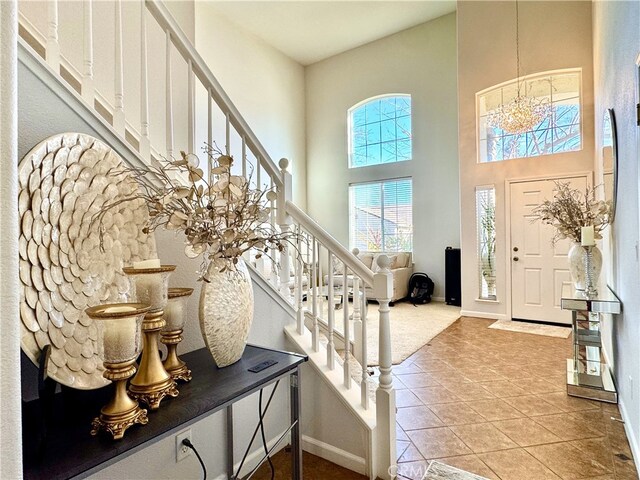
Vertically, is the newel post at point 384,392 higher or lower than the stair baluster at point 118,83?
lower

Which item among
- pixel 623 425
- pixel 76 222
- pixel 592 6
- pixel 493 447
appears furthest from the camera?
pixel 592 6

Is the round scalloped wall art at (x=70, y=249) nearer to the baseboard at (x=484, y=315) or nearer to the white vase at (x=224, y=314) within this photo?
the white vase at (x=224, y=314)

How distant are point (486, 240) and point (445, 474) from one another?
4.10 meters

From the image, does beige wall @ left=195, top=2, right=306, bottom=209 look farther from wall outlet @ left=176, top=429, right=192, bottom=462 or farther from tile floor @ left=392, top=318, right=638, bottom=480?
wall outlet @ left=176, top=429, right=192, bottom=462

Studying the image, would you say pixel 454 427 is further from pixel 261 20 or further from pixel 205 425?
pixel 261 20

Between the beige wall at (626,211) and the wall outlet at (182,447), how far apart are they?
91.4 inches

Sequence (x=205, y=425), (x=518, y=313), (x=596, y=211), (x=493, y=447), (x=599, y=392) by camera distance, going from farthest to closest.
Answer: (x=518, y=313) < (x=596, y=211) < (x=599, y=392) < (x=493, y=447) < (x=205, y=425)

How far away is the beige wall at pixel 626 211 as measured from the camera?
190cm

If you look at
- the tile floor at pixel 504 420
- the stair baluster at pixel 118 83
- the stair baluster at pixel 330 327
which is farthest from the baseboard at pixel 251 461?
the stair baluster at pixel 118 83

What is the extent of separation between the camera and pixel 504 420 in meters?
2.35

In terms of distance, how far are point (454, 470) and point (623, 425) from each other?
136cm

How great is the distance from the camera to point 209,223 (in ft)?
3.74

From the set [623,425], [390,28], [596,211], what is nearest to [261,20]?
[390,28]

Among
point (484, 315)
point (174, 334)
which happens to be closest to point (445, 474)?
point (174, 334)
